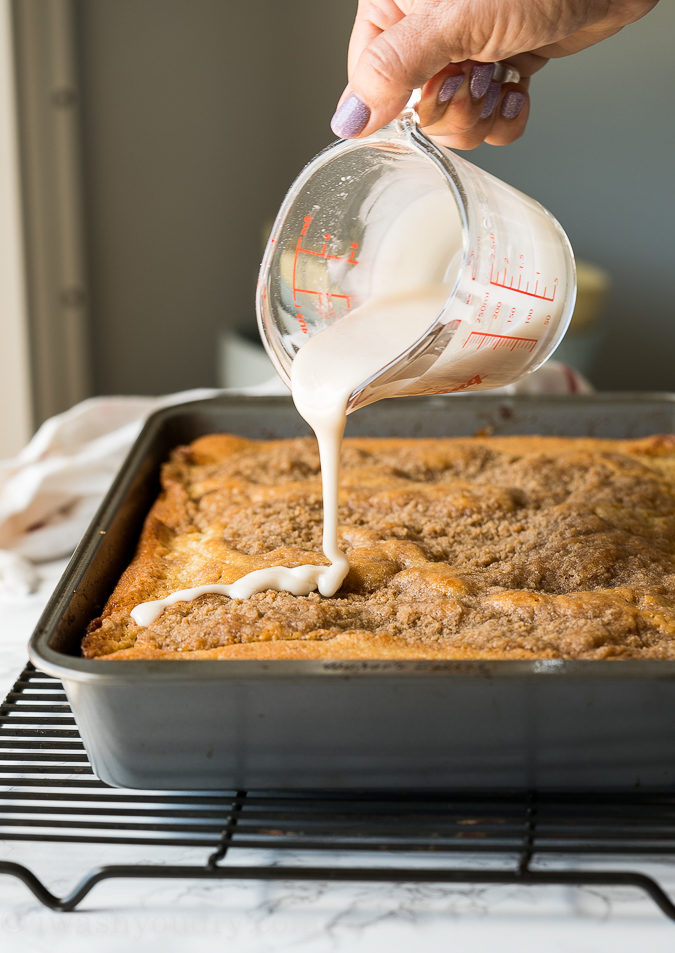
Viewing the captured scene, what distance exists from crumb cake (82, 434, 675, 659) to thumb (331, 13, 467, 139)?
57 centimetres

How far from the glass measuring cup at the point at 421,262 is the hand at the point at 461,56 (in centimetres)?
5

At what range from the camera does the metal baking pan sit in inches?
40.3

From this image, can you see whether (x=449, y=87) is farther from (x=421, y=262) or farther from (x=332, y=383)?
(x=332, y=383)

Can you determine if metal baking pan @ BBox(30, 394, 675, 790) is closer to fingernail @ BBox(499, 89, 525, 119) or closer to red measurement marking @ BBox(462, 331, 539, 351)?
red measurement marking @ BBox(462, 331, 539, 351)

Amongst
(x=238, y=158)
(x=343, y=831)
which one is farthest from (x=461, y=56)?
(x=238, y=158)

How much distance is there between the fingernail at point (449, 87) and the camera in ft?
5.27

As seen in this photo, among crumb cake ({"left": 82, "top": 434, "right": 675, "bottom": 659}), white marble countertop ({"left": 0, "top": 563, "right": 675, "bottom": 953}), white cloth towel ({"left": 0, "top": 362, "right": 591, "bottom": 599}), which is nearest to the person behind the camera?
white marble countertop ({"left": 0, "top": 563, "right": 675, "bottom": 953})

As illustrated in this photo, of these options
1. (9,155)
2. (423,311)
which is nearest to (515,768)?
(423,311)

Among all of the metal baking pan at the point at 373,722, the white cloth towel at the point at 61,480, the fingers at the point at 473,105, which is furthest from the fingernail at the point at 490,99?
the metal baking pan at the point at 373,722

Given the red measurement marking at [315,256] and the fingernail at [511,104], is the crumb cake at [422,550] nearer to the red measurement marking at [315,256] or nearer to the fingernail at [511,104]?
the red measurement marking at [315,256]

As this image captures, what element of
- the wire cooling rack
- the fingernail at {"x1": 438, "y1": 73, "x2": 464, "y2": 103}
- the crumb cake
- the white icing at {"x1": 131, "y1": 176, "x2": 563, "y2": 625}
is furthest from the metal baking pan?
the fingernail at {"x1": 438, "y1": 73, "x2": 464, "y2": 103}

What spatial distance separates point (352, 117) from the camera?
52.1 inches

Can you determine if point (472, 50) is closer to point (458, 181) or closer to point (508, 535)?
point (458, 181)

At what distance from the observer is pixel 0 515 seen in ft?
6.14
